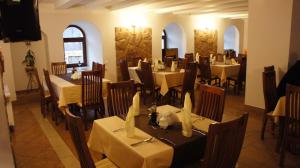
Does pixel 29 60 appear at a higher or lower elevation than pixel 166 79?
higher

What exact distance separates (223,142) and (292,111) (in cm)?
141

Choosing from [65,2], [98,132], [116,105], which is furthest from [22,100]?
[98,132]

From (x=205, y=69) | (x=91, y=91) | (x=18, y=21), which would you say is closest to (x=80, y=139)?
(x=18, y=21)

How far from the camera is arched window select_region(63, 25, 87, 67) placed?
6992 millimetres

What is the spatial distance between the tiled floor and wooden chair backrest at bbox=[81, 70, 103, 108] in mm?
481

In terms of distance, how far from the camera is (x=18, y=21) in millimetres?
2084

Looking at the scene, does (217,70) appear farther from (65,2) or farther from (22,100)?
(22,100)

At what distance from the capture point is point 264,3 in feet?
13.5

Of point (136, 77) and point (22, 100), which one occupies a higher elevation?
point (136, 77)

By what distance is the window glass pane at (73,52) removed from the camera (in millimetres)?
7062

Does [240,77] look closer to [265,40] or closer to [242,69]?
[242,69]

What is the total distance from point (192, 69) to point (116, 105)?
224 cm

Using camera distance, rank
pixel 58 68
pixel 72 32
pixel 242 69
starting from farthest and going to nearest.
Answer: pixel 72 32, pixel 242 69, pixel 58 68

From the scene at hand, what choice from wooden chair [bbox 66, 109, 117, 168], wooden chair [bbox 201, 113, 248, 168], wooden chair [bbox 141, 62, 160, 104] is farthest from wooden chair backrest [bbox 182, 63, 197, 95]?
wooden chair [bbox 66, 109, 117, 168]
